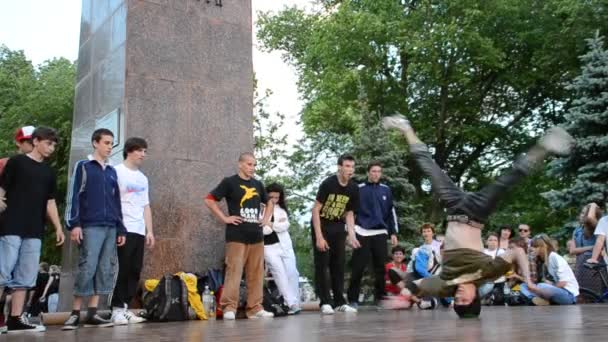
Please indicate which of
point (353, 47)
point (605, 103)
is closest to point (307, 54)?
point (353, 47)

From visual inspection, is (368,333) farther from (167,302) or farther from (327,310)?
(327,310)

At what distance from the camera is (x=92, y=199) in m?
7.38

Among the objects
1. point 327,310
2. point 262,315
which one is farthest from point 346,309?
point 262,315

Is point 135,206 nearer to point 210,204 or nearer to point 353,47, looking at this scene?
point 210,204

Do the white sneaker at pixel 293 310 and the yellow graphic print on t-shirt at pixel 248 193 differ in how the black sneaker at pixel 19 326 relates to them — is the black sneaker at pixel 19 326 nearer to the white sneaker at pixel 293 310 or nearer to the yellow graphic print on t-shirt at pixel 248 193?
the yellow graphic print on t-shirt at pixel 248 193

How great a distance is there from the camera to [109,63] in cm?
977

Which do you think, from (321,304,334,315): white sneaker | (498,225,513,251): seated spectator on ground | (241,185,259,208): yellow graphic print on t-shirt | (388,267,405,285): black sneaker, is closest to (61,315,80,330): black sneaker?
(241,185,259,208): yellow graphic print on t-shirt

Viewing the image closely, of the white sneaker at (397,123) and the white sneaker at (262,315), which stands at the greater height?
the white sneaker at (397,123)

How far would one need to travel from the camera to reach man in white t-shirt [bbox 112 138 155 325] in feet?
25.8

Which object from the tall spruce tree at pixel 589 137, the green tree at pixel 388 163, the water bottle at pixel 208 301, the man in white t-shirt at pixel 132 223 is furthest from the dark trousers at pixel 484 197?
the green tree at pixel 388 163

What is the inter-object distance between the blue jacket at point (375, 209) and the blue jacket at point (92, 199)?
12.5 ft

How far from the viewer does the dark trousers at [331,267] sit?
9484mm

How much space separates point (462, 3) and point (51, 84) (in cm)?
2051

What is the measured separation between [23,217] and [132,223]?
139 centimetres
